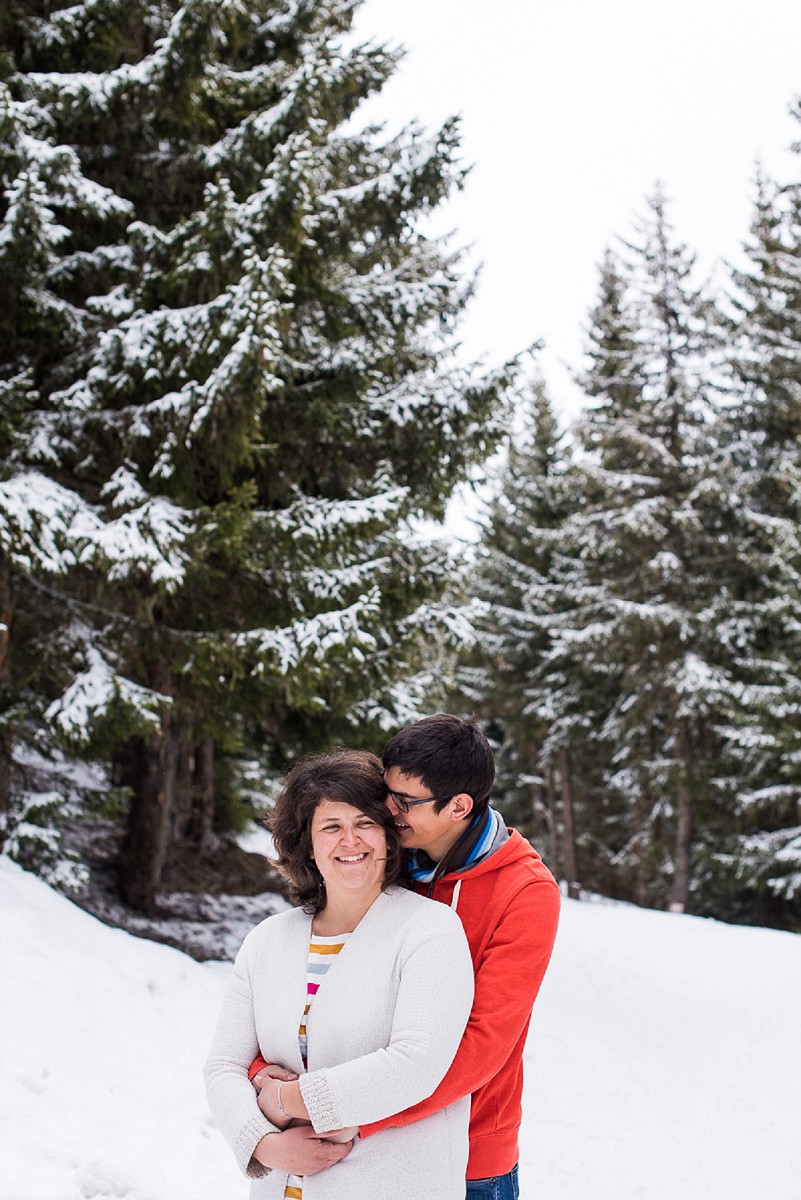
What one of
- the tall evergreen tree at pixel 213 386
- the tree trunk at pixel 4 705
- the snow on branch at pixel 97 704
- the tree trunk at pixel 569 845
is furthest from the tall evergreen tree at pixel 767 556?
the tree trunk at pixel 4 705

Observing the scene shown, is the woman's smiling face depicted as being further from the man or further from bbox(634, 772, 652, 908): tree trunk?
bbox(634, 772, 652, 908): tree trunk

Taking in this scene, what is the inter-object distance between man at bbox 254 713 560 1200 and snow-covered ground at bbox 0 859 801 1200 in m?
2.33

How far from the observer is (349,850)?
2062 millimetres

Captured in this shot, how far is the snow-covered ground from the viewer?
4117 millimetres

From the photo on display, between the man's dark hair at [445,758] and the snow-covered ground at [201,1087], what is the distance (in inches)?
107

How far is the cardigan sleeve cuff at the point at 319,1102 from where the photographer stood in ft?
5.96

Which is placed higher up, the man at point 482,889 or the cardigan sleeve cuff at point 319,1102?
the man at point 482,889

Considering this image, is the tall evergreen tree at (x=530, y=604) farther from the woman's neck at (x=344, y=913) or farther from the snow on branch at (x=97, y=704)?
the woman's neck at (x=344, y=913)

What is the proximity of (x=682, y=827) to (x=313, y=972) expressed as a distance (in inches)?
686

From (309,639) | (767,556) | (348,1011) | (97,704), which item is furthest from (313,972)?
(767,556)

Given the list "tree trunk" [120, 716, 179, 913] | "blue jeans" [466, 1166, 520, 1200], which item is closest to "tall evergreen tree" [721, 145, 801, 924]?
"tree trunk" [120, 716, 179, 913]

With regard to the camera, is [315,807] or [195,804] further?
[195,804]

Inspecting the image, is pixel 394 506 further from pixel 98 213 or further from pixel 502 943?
pixel 502 943

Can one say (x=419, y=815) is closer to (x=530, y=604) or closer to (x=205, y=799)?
(x=205, y=799)
